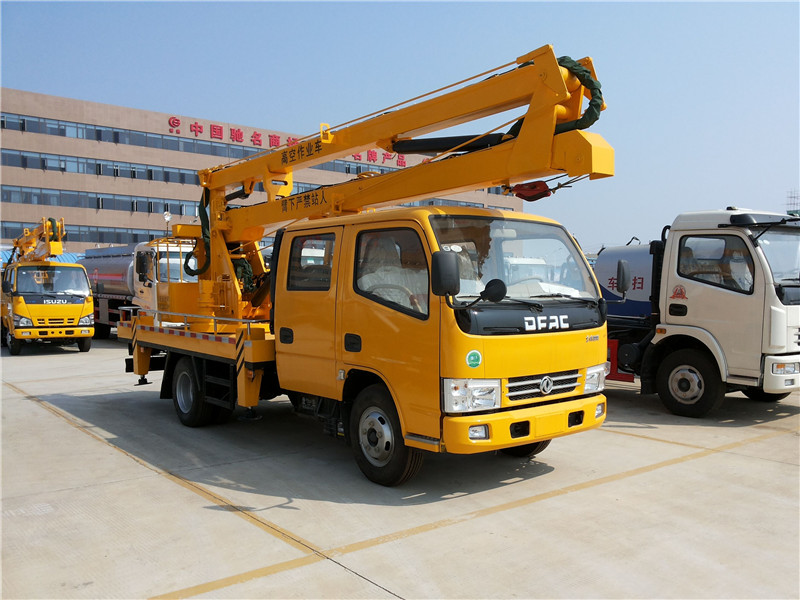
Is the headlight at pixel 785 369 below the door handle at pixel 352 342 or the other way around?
below

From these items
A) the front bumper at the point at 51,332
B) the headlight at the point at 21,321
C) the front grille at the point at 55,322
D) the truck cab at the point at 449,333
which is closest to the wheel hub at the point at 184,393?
the truck cab at the point at 449,333

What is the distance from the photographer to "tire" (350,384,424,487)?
17.4 feet

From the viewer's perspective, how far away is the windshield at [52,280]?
16844 millimetres

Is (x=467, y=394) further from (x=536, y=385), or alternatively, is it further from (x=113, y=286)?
(x=113, y=286)

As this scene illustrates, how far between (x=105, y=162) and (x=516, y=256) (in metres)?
46.9

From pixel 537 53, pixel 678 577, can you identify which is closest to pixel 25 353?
pixel 537 53

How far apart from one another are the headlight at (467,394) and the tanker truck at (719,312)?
9.97 feet

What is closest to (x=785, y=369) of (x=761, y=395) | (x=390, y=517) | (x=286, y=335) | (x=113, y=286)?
(x=761, y=395)

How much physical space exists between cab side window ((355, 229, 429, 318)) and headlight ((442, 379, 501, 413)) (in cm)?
58

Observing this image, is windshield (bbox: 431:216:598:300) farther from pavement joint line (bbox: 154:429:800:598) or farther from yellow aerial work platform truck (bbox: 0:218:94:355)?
yellow aerial work platform truck (bbox: 0:218:94:355)

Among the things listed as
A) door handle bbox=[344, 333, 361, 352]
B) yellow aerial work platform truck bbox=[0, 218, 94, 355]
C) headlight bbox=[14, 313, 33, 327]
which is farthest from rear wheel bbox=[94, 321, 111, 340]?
door handle bbox=[344, 333, 361, 352]

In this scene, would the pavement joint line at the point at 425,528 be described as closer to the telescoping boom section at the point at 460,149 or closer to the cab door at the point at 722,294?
the cab door at the point at 722,294

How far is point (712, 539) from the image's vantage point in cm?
445

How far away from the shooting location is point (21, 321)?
54.1ft
